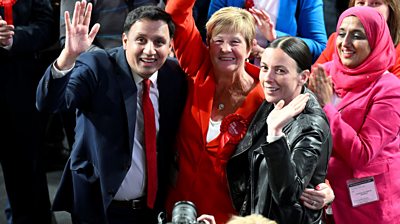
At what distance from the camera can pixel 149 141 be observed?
3.04m

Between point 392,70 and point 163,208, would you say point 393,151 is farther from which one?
point 163,208

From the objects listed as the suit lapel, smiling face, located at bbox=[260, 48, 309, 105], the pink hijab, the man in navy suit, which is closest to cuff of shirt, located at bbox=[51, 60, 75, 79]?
the man in navy suit

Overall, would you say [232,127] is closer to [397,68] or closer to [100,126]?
[100,126]

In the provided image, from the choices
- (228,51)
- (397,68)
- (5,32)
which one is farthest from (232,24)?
(5,32)

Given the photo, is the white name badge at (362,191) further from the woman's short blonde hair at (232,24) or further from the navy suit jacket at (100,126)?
the navy suit jacket at (100,126)

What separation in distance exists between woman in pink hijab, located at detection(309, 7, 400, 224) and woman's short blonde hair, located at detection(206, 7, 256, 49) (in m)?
0.34

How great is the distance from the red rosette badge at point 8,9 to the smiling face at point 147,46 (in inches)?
41.4

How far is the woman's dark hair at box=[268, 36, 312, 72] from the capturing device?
9.01 ft

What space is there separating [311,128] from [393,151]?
715mm

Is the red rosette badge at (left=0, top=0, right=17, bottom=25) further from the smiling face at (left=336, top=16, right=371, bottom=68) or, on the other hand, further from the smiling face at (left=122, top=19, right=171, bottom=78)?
the smiling face at (left=336, top=16, right=371, bottom=68)

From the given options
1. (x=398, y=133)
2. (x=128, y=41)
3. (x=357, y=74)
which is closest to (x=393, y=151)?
(x=398, y=133)

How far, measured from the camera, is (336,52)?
10.7 feet

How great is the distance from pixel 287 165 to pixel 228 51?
718mm

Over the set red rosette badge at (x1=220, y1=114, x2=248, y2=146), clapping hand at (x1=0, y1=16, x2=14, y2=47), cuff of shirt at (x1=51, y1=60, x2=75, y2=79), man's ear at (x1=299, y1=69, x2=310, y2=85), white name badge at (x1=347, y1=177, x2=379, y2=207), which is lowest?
white name badge at (x1=347, y1=177, x2=379, y2=207)
